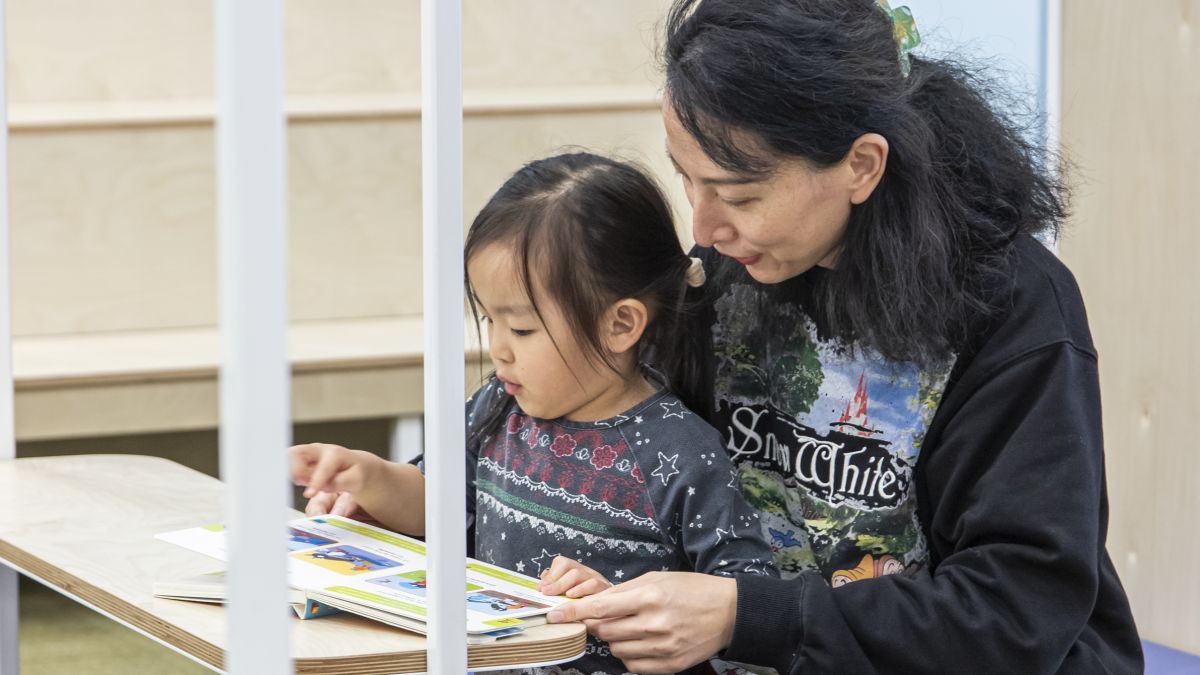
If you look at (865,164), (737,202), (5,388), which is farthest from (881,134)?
(5,388)

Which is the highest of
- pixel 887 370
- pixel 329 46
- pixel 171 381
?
pixel 329 46

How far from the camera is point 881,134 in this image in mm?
1205

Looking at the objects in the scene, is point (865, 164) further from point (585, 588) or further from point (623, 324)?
point (585, 588)

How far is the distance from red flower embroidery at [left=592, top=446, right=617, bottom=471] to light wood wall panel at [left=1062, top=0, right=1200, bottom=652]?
34.8 inches

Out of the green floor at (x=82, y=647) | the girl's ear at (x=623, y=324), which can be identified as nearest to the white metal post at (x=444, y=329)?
the girl's ear at (x=623, y=324)

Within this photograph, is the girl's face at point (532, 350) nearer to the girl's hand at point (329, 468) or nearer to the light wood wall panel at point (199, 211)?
the girl's hand at point (329, 468)

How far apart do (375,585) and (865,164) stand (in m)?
→ 0.53

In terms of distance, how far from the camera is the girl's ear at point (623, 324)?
4.22 feet

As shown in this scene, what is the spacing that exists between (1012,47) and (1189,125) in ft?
1.73

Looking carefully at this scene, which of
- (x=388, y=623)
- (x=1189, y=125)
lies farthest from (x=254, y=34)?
(x=1189, y=125)

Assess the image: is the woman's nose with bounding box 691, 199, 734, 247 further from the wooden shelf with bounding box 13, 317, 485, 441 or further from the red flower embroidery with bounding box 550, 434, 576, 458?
the wooden shelf with bounding box 13, 317, 485, 441

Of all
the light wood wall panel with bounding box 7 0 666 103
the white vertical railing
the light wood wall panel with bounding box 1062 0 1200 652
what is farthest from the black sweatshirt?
the light wood wall panel with bounding box 7 0 666 103

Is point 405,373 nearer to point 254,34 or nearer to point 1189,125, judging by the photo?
point 1189,125

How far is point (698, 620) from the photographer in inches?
42.7
